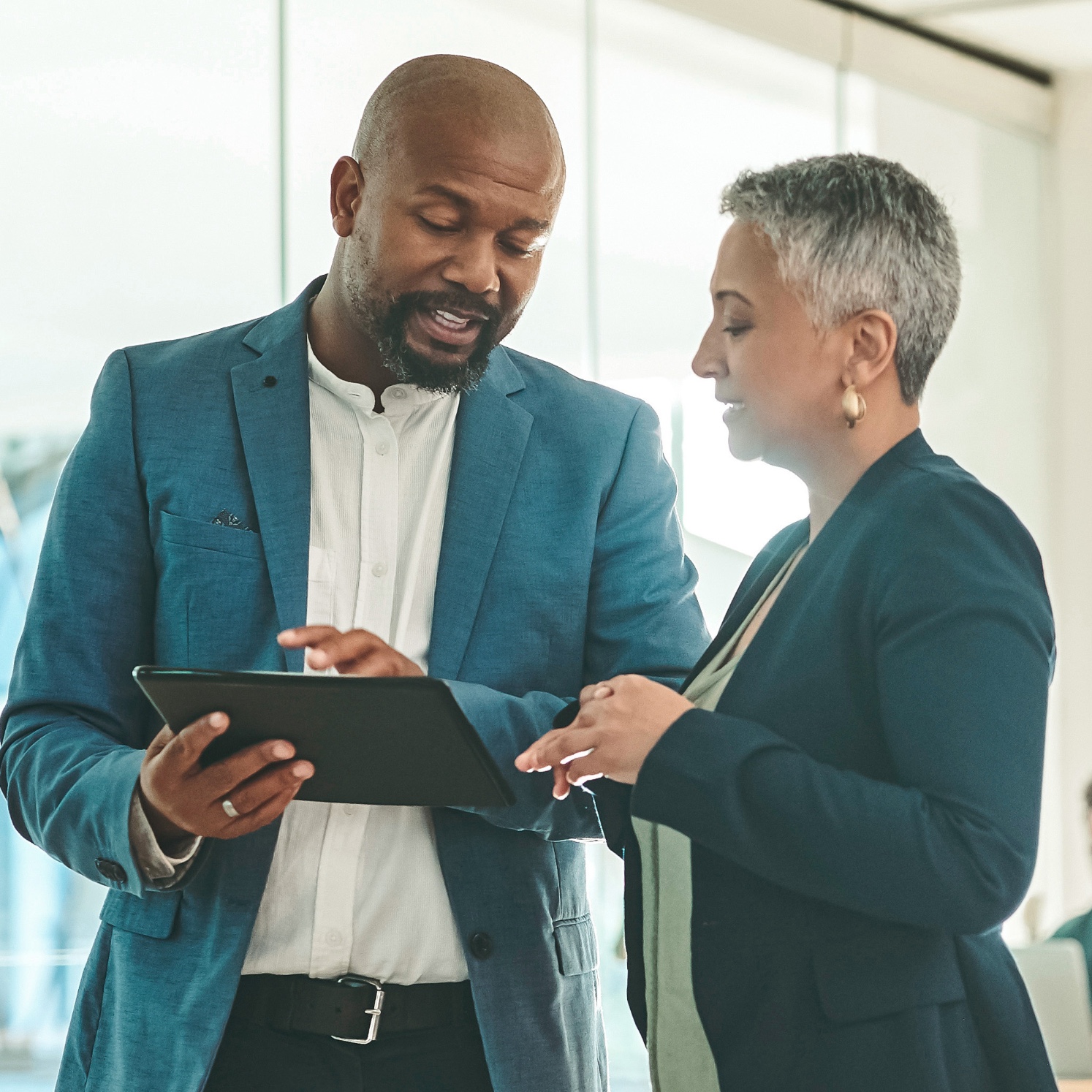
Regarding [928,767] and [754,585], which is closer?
[928,767]

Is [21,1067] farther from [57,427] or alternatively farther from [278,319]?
[278,319]

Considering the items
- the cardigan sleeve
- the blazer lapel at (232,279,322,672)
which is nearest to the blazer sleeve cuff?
the cardigan sleeve

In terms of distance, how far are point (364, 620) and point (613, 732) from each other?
47 cm

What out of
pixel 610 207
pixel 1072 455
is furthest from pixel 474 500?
pixel 1072 455

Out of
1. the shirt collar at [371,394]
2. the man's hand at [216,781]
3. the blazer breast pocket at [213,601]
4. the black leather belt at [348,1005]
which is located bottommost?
the black leather belt at [348,1005]

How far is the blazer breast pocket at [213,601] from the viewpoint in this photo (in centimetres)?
160

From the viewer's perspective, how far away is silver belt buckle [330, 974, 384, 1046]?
151 cm

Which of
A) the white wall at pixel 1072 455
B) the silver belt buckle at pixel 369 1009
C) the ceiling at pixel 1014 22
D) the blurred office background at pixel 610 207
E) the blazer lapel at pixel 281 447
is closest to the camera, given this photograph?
the silver belt buckle at pixel 369 1009

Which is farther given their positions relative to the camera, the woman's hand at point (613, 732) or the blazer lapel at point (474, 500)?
the blazer lapel at point (474, 500)

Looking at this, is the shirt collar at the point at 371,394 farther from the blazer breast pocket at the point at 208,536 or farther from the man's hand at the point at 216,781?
the man's hand at the point at 216,781

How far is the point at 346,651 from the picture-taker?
1384 millimetres

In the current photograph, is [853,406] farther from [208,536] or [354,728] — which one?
[208,536]

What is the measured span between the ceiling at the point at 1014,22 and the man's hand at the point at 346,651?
15.7 ft

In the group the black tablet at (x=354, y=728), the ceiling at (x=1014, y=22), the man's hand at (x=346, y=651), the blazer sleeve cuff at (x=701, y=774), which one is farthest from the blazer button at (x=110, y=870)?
the ceiling at (x=1014, y=22)
